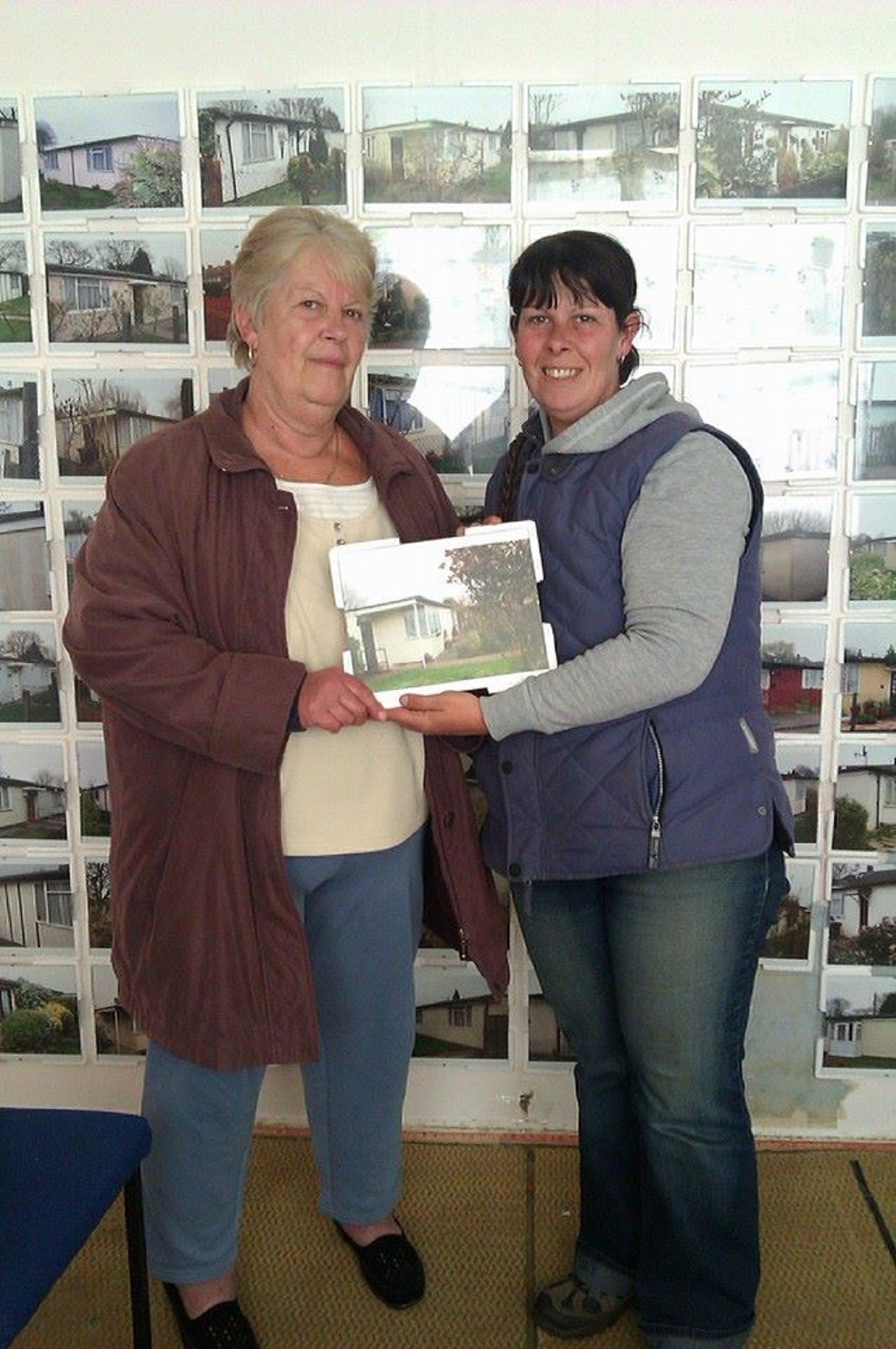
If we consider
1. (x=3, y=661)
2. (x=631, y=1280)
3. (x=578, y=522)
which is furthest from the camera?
(x=3, y=661)

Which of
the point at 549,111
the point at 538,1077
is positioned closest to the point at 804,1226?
the point at 538,1077

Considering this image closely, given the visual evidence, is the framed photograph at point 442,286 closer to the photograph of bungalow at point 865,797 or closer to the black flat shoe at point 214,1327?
the photograph of bungalow at point 865,797

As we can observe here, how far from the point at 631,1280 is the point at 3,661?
5.33ft

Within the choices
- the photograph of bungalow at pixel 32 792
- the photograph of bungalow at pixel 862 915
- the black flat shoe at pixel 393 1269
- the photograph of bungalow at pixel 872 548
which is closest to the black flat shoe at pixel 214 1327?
the black flat shoe at pixel 393 1269

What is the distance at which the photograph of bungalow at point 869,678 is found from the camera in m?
2.16

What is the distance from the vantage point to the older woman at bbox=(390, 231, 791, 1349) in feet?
4.98

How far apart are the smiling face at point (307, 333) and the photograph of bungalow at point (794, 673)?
3.30 feet

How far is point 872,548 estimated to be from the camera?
2.13 meters

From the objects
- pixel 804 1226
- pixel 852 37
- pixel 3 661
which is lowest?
pixel 804 1226

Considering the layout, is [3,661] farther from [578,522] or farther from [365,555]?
[578,522]

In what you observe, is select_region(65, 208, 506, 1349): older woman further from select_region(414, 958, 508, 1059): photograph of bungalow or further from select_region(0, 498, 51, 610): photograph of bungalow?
select_region(0, 498, 51, 610): photograph of bungalow

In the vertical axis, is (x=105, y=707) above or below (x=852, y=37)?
below

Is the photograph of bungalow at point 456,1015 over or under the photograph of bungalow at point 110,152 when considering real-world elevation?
under

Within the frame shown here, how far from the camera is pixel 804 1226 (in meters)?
2.11
